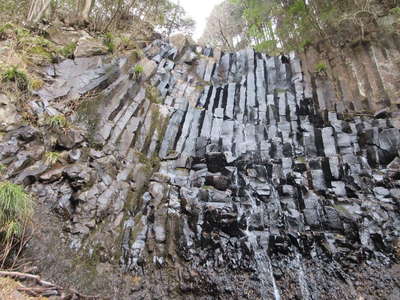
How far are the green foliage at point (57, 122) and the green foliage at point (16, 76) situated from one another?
4.39 feet

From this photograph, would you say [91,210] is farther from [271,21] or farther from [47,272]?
[271,21]

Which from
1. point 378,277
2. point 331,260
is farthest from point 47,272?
point 378,277

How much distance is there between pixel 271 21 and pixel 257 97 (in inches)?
280

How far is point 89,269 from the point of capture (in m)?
5.41

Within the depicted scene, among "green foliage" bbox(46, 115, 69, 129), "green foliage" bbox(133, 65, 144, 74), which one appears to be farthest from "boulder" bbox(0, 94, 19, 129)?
"green foliage" bbox(133, 65, 144, 74)

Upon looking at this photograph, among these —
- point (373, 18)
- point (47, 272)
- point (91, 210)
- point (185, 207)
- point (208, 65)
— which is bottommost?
point (47, 272)

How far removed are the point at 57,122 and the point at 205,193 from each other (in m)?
4.36

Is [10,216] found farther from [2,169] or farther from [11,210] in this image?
[2,169]

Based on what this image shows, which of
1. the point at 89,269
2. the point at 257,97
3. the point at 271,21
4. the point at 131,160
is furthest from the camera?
the point at 271,21

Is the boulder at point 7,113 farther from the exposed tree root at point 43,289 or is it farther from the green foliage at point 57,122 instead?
the exposed tree root at point 43,289

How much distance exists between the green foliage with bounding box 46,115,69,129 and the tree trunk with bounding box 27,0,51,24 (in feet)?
19.0

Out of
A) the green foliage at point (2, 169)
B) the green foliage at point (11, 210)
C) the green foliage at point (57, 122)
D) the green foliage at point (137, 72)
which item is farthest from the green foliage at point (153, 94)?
the green foliage at point (11, 210)

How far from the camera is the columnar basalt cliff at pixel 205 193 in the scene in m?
5.65

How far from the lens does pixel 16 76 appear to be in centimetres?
708
